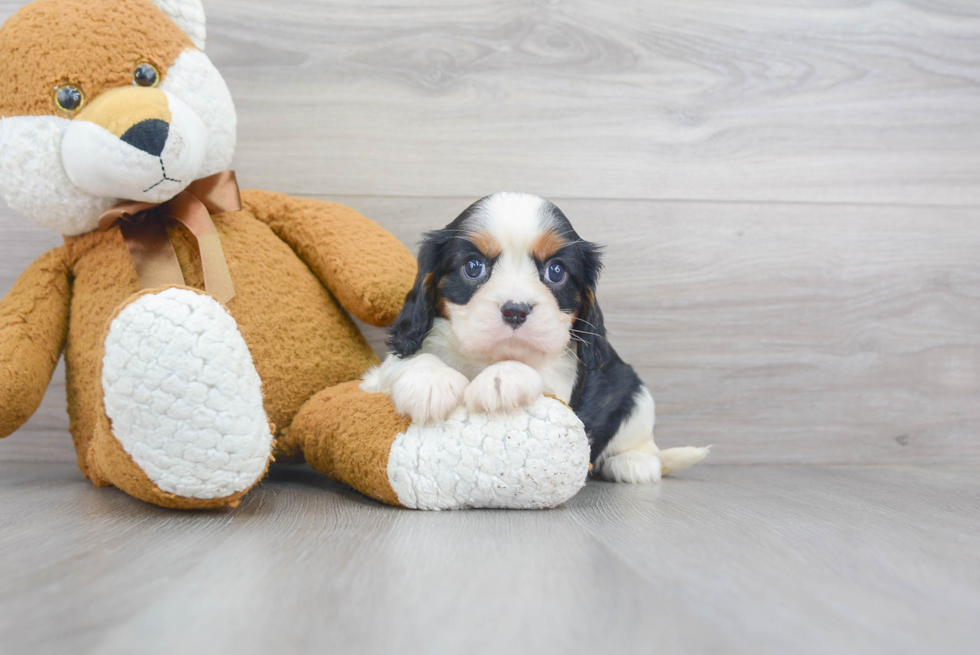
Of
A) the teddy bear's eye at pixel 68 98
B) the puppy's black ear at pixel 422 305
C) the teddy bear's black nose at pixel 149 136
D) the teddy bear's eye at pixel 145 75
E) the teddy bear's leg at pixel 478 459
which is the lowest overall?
the teddy bear's leg at pixel 478 459

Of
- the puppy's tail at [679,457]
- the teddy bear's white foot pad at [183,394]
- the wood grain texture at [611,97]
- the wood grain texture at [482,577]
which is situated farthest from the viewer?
the wood grain texture at [611,97]

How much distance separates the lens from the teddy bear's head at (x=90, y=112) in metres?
1.17

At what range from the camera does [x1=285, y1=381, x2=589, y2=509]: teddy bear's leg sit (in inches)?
43.9

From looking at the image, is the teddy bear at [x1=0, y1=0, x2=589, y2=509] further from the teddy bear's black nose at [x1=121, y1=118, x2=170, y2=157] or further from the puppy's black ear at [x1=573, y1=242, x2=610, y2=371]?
the puppy's black ear at [x1=573, y1=242, x2=610, y2=371]

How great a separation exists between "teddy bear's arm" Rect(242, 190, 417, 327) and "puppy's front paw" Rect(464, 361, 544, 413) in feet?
1.32

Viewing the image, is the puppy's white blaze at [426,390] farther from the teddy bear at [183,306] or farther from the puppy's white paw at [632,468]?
the puppy's white paw at [632,468]

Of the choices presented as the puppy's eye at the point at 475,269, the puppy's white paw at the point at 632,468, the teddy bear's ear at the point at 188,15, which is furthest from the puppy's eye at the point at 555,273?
the teddy bear's ear at the point at 188,15

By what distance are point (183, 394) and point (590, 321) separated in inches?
28.7

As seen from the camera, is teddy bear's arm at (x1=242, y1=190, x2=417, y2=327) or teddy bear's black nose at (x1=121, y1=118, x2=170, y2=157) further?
teddy bear's arm at (x1=242, y1=190, x2=417, y2=327)

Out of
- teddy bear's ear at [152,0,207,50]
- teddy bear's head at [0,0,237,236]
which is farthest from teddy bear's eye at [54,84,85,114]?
teddy bear's ear at [152,0,207,50]

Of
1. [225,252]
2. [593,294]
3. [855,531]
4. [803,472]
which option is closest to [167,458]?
[225,252]

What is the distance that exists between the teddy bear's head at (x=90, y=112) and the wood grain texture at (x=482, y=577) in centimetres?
53

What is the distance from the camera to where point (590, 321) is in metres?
1.36

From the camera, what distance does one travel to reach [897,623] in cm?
73
